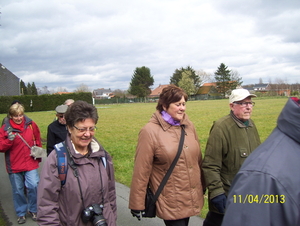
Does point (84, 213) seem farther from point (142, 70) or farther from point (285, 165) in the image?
point (142, 70)

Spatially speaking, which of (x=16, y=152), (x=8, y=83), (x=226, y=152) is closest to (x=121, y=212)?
(x=16, y=152)

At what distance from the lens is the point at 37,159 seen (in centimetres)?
499

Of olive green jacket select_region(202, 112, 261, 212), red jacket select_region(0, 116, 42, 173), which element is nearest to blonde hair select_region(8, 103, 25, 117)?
red jacket select_region(0, 116, 42, 173)

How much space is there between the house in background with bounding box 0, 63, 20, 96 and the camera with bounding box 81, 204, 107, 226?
2070 inches

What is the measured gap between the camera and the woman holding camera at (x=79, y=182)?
2.38 meters

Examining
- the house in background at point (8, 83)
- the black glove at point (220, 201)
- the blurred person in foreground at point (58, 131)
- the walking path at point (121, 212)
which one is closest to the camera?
the black glove at point (220, 201)

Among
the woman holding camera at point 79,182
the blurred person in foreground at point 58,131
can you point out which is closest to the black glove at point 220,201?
the woman holding camera at point 79,182

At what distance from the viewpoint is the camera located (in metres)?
2.43

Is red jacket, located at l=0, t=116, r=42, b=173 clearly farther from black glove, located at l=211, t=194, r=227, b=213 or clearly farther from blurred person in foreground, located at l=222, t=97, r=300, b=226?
blurred person in foreground, located at l=222, t=97, r=300, b=226

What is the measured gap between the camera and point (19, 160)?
4.77 m

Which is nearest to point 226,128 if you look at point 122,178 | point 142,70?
point 122,178

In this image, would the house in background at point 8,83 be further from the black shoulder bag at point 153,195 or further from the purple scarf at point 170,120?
the black shoulder bag at point 153,195

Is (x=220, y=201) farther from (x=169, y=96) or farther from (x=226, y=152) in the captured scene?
(x=169, y=96)
